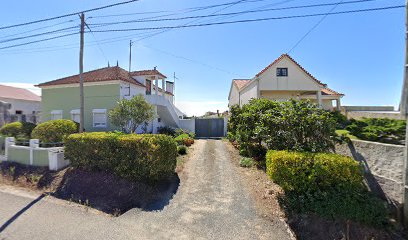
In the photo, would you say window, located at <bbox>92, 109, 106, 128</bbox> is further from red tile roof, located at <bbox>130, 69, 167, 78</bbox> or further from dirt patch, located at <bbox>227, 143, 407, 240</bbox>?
dirt patch, located at <bbox>227, 143, 407, 240</bbox>

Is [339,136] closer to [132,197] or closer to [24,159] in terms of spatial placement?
[132,197]

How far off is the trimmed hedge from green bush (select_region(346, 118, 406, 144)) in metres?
1.55

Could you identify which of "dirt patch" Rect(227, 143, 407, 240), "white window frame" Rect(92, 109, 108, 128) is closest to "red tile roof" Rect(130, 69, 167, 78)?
"white window frame" Rect(92, 109, 108, 128)

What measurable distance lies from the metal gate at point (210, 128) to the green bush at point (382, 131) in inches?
594

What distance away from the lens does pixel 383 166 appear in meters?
5.73

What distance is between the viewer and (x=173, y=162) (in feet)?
26.7

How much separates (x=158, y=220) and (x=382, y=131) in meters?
6.94

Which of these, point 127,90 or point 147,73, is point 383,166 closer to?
point 127,90

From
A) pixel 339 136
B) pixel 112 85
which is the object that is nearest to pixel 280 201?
pixel 339 136

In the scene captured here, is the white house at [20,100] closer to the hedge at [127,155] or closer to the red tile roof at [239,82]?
the hedge at [127,155]

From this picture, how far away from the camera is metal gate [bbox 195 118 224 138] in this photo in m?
22.0

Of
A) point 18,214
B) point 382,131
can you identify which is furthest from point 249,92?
point 18,214

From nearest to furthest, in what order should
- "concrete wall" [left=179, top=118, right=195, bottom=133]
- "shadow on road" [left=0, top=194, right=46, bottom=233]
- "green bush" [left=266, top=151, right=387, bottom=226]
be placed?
"green bush" [left=266, top=151, right=387, bottom=226] → "shadow on road" [left=0, top=194, right=46, bottom=233] → "concrete wall" [left=179, top=118, right=195, bottom=133]

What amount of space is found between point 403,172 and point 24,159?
14104 millimetres
